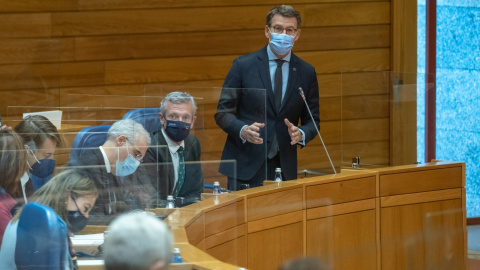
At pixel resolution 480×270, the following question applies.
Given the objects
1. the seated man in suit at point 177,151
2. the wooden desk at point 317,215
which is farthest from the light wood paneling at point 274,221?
the seated man in suit at point 177,151

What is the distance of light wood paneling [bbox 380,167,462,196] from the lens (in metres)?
4.20

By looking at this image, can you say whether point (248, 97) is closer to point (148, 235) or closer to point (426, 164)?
point (426, 164)

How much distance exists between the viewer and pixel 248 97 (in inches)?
148

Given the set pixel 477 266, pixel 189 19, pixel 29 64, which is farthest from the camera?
pixel 189 19

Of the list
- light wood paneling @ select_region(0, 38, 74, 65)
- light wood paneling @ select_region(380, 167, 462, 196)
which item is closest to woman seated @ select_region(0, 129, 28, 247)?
light wood paneling @ select_region(0, 38, 74, 65)

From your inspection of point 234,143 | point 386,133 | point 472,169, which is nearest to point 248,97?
point 234,143

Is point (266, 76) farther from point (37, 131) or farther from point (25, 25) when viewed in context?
point (25, 25)

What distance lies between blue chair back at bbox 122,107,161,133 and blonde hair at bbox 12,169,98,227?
67cm

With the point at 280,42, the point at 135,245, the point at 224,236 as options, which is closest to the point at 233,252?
the point at 224,236

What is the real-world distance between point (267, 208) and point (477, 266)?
1978mm

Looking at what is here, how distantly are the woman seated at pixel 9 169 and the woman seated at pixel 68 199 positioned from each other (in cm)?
9

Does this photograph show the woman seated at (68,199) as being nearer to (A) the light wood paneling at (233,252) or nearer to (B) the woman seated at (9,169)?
(B) the woman seated at (9,169)

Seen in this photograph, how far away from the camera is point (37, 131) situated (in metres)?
2.95

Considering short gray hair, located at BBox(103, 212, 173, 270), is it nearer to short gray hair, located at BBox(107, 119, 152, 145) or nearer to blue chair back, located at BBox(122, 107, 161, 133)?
short gray hair, located at BBox(107, 119, 152, 145)
